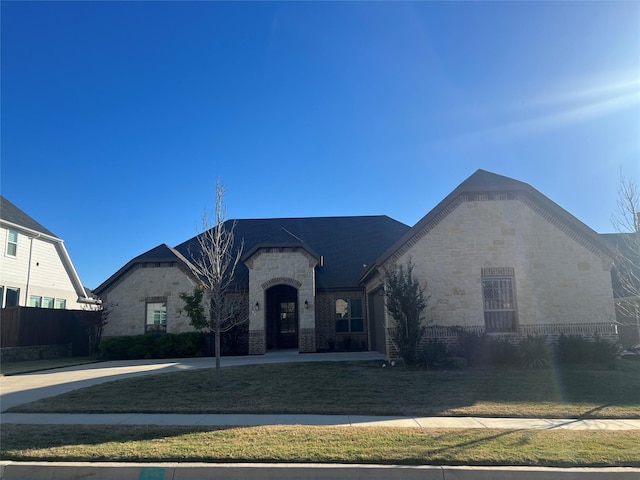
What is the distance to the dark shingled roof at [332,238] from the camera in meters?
23.6

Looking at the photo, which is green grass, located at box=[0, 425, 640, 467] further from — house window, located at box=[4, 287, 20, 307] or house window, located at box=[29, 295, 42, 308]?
house window, located at box=[29, 295, 42, 308]

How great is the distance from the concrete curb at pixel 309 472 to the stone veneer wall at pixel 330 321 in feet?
54.3

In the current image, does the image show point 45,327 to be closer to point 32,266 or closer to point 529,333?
point 32,266

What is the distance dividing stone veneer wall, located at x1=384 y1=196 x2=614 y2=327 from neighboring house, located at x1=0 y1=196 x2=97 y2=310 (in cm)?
2030

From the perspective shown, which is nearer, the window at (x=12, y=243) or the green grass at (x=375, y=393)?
the green grass at (x=375, y=393)

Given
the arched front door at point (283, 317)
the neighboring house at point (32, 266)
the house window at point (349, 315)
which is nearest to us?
the house window at point (349, 315)

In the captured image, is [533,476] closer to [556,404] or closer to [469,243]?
[556,404]

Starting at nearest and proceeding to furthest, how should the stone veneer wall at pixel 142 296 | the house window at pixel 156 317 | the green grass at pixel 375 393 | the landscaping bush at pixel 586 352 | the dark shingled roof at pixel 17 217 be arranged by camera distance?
the green grass at pixel 375 393 < the landscaping bush at pixel 586 352 < the stone veneer wall at pixel 142 296 < the house window at pixel 156 317 < the dark shingled roof at pixel 17 217

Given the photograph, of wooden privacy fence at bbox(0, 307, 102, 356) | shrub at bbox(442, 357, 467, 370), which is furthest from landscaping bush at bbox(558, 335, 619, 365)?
wooden privacy fence at bbox(0, 307, 102, 356)

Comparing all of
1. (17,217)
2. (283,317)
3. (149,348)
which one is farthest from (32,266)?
(283,317)

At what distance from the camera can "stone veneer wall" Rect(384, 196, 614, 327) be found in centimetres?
1533

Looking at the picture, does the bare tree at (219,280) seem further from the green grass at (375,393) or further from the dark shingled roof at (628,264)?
the dark shingled roof at (628,264)

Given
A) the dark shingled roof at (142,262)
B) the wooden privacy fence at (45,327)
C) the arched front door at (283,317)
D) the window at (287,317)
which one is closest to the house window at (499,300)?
the arched front door at (283,317)

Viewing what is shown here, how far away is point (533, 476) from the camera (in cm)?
546
